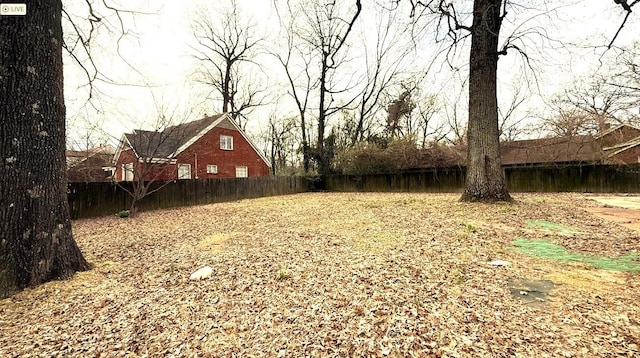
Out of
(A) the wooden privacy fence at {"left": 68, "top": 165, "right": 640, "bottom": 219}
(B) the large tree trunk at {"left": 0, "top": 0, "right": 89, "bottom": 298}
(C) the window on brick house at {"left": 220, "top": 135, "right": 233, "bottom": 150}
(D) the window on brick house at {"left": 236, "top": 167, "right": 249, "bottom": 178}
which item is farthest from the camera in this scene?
(D) the window on brick house at {"left": 236, "top": 167, "right": 249, "bottom": 178}

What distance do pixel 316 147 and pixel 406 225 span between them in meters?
14.7

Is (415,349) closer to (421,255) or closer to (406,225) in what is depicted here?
(421,255)

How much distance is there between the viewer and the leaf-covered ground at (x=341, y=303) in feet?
5.77

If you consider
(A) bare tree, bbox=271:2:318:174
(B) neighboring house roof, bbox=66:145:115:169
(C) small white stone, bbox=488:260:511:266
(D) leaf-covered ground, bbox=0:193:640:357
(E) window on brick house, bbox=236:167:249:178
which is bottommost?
(D) leaf-covered ground, bbox=0:193:640:357

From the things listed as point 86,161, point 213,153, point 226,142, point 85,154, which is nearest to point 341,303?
point 85,154

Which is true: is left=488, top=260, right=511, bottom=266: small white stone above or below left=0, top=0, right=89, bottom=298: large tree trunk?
below

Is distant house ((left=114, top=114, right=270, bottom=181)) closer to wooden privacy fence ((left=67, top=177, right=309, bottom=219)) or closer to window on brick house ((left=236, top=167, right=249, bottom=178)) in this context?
window on brick house ((left=236, top=167, right=249, bottom=178))

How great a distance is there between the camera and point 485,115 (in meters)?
6.47

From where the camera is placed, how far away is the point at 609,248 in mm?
3289

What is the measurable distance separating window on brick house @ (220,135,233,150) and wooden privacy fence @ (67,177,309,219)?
3.81 meters

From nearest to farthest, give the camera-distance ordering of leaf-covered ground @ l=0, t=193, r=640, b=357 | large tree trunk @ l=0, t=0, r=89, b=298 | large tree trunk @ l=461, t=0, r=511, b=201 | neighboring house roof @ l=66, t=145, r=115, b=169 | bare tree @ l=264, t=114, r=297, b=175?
1. leaf-covered ground @ l=0, t=193, r=640, b=357
2. large tree trunk @ l=0, t=0, r=89, b=298
3. large tree trunk @ l=461, t=0, r=511, b=201
4. neighboring house roof @ l=66, t=145, r=115, b=169
5. bare tree @ l=264, t=114, r=297, b=175

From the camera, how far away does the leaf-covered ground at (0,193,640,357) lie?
69.2 inches

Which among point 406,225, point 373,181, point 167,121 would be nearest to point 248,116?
point 373,181

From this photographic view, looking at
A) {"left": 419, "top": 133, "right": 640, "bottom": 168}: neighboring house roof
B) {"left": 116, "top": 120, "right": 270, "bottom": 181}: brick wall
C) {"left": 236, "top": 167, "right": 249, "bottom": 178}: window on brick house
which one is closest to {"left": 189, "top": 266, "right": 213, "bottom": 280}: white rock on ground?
{"left": 116, "top": 120, "right": 270, "bottom": 181}: brick wall
